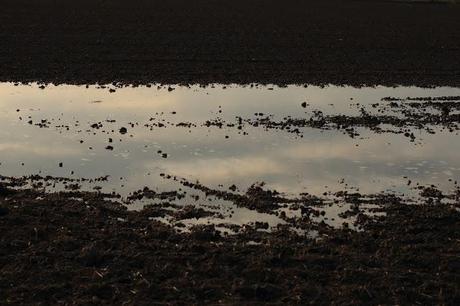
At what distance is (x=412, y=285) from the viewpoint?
7246mm

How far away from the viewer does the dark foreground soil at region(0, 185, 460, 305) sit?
6910 mm

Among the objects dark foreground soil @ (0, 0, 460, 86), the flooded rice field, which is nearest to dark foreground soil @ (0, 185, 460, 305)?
the flooded rice field

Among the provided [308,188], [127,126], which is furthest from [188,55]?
[308,188]

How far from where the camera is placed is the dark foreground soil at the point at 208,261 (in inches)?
272

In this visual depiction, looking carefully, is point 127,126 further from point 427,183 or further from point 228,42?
point 228,42

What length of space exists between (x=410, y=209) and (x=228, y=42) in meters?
19.5

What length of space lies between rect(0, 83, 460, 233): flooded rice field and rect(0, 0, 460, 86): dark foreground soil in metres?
2.53

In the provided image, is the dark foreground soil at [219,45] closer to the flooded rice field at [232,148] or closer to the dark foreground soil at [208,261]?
the flooded rice field at [232,148]

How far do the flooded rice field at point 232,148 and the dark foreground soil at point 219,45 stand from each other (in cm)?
253

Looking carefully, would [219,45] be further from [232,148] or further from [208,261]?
[208,261]

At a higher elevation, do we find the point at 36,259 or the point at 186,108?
the point at 186,108

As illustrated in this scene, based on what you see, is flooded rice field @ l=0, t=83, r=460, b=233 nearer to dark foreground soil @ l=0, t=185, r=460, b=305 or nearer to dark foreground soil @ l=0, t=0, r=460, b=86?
dark foreground soil @ l=0, t=185, r=460, b=305

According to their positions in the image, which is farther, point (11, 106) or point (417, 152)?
point (11, 106)

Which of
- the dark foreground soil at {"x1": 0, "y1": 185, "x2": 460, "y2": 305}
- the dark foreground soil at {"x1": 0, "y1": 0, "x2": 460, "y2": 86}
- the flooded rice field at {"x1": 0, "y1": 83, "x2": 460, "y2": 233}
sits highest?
the dark foreground soil at {"x1": 0, "y1": 0, "x2": 460, "y2": 86}
